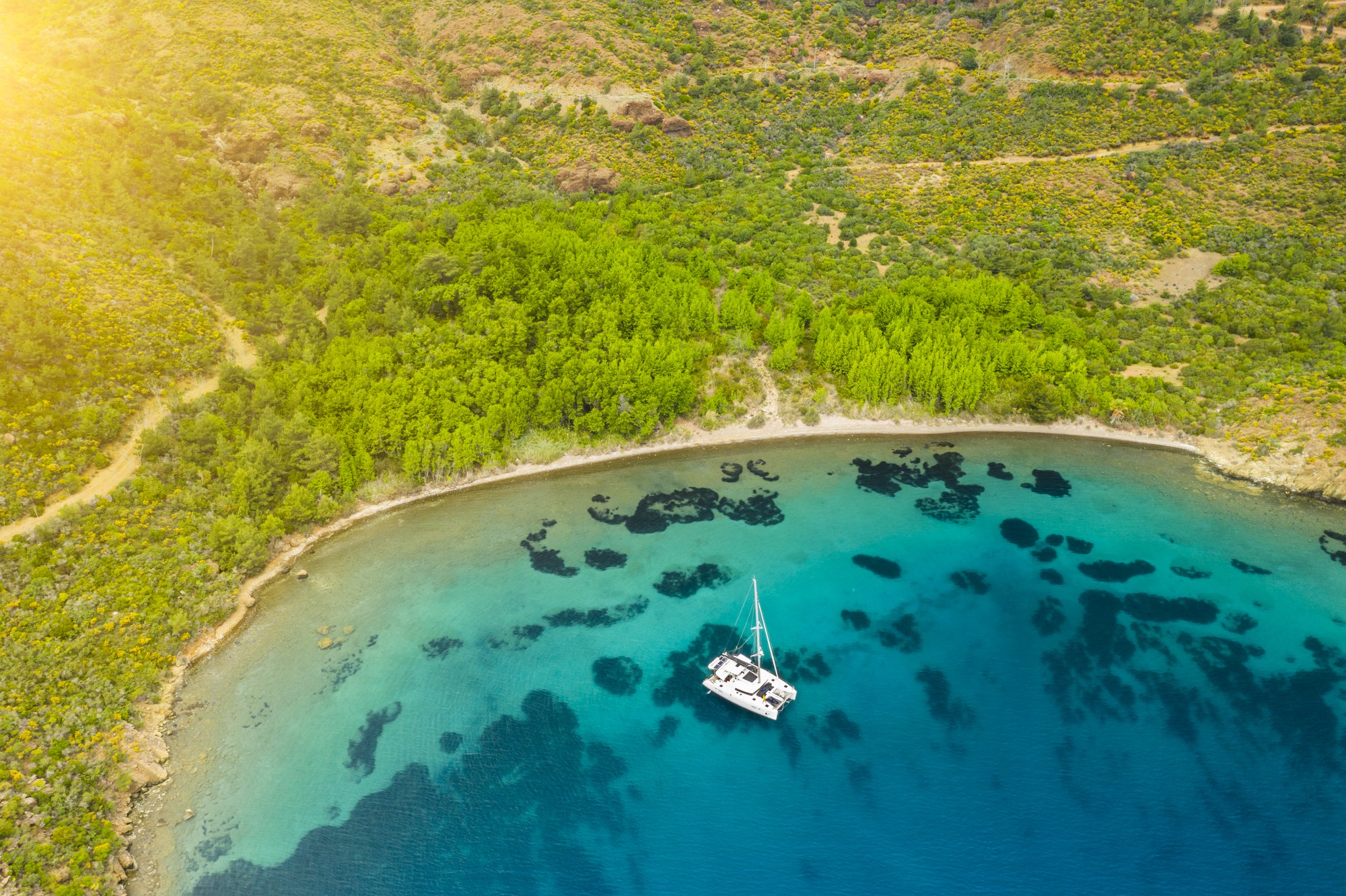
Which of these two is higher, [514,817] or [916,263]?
[916,263]

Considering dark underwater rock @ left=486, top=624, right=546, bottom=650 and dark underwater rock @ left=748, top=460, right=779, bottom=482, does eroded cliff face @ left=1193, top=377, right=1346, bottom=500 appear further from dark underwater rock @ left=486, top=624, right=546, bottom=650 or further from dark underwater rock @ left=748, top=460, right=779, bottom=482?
dark underwater rock @ left=486, top=624, right=546, bottom=650

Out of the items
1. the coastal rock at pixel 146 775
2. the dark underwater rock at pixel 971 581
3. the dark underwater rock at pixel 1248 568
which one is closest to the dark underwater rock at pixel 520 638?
the coastal rock at pixel 146 775

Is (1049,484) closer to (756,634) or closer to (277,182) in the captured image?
(756,634)

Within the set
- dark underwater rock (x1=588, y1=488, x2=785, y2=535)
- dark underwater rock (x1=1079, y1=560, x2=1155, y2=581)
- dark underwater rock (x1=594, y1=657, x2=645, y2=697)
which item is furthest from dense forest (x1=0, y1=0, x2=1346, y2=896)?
dark underwater rock (x1=594, y1=657, x2=645, y2=697)

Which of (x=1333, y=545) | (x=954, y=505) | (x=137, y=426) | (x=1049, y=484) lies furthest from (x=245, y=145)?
(x=1333, y=545)

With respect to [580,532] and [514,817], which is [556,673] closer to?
[514,817]

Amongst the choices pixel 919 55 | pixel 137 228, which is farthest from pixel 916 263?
pixel 137 228
